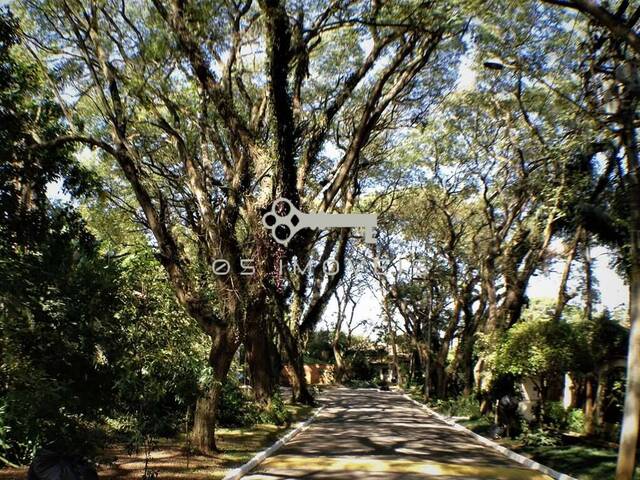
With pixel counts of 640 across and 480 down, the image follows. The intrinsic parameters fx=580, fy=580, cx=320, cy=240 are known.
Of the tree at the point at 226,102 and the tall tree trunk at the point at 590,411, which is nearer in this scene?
the tree at the point at 226,102

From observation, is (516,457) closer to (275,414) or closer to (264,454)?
(264,454)

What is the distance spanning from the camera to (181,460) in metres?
10.9

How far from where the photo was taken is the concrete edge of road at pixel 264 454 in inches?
390

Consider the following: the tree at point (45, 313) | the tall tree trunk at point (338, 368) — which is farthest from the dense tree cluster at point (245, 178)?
the tall tree trunk at point (338, 368)

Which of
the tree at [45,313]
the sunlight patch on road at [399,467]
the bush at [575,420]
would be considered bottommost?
the sunlight patch on road at [399,467]

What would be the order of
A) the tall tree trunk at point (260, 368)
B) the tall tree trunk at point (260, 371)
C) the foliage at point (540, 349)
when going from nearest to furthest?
the foliage at point (540, 349)
the tall tree trunk at point (260, 368)
the tall tree trunk at point (260, 371)

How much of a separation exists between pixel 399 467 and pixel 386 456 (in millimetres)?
1443

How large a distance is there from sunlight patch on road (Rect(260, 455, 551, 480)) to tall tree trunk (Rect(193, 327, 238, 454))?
1.32 m

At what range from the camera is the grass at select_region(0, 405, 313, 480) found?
919cm

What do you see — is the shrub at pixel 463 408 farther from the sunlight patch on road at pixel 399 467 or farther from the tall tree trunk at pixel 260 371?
the sunlight patch on road at pixel 399 467

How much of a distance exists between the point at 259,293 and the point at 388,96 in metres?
5.35

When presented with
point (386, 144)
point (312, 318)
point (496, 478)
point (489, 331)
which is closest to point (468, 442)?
point (489, 331)

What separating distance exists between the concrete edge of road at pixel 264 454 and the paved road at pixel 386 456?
6.2 inches

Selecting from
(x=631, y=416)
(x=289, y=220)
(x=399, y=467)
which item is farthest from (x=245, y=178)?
(x=631, y=416)
